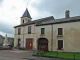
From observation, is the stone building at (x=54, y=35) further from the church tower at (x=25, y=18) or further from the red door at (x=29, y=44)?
the church tower at (x=25, y=18)

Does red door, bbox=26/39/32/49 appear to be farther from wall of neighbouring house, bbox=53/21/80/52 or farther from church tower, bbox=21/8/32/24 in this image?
church tower, bbox=21/8/32/24

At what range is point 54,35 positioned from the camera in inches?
708

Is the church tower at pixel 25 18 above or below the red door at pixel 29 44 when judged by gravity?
above

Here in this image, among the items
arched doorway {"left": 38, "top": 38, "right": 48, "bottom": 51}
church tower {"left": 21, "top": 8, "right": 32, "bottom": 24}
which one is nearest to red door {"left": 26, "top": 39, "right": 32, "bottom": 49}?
arched doorway {"left": 38, "top": 38, "right": 48, "bottom": 51}

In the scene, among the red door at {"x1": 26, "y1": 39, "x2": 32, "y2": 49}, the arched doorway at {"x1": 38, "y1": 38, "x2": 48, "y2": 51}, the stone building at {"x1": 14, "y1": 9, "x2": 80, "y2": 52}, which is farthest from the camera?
the red door at {"x1": 26, "y1": 39, "x2": 32, "y2": 49}

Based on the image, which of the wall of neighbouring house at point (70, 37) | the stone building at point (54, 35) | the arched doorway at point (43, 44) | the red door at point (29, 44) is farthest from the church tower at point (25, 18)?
the wall of neighbouring house at point (70, 37)

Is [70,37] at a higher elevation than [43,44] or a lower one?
higher

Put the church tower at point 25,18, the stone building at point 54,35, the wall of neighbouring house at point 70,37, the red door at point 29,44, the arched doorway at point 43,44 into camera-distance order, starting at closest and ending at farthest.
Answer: the wall of neighbouring house at point 70,37 → the stone building at point 54,35 → the arched doorway at point 43,44 → the red door at point 29,44 → the church tower at point 25,18

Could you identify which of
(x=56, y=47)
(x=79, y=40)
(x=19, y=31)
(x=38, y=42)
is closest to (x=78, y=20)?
(x=79, y=40)

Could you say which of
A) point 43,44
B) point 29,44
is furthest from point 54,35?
point 29,44

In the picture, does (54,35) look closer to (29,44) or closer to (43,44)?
(43,44)

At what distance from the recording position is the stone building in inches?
638

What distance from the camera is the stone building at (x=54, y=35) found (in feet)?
53.2

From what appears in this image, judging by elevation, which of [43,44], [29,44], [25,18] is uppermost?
[25,18]
